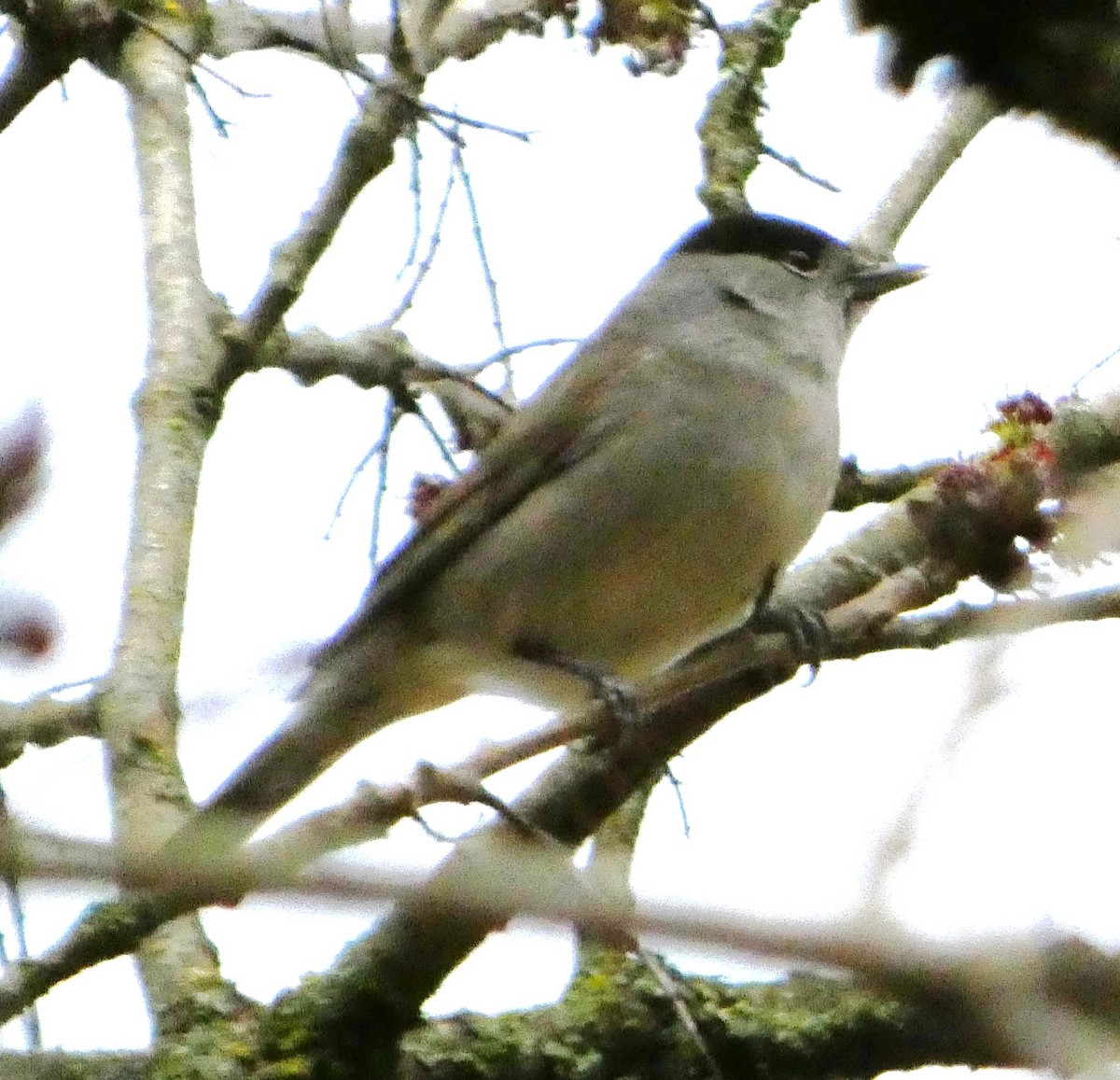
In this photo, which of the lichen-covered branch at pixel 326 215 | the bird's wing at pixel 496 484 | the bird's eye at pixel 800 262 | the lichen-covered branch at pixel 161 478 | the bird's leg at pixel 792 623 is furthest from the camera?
the bird's eye at pixel 800 262

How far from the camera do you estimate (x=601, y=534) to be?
4.14 metres

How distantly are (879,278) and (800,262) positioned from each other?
25 centimetres

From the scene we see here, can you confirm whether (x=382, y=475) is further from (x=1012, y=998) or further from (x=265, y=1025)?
(x=1012, y=998)

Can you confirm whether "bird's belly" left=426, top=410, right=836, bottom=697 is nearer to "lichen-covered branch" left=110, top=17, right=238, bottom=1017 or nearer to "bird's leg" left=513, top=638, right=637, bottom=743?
"bird's leg" left=513, top=638, right=637, bottom=743

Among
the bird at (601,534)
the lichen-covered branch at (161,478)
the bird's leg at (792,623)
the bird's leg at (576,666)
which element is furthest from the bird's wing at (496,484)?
the bird's leg at (792,623)

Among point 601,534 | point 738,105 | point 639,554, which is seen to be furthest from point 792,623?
point 738,105

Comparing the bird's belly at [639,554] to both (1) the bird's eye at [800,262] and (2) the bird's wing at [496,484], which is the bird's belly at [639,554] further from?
(1) the bird's eye at [800,262]

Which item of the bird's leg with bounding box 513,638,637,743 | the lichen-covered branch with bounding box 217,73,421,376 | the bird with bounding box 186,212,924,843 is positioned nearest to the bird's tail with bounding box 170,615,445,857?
the bird with bounding box 186,212,924,843

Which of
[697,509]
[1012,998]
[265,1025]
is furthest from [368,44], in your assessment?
[1012,998]

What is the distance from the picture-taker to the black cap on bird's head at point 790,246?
498 cm

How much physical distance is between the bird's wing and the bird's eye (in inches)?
27.8

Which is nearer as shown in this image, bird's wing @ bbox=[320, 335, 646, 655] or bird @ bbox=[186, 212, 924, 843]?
bird @ bbox=[186, 212, 924, 843]

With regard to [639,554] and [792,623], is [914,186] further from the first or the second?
[792,623]

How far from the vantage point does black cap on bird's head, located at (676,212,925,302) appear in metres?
4.98
